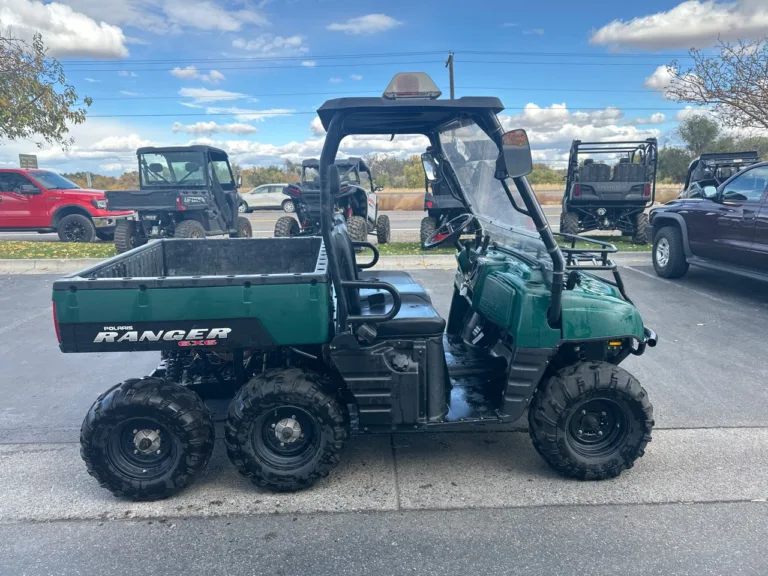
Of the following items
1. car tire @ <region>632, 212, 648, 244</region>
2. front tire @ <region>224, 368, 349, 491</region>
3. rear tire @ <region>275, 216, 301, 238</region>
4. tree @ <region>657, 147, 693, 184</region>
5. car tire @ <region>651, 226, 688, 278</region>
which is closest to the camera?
front tire @ <region>224, 368, 349, 491</region>

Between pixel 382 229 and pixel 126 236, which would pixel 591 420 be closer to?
pixel 382 229

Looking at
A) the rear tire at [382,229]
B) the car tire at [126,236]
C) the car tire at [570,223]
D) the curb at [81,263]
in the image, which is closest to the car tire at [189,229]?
the car tire at [126,236]

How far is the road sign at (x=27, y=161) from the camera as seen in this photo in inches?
694

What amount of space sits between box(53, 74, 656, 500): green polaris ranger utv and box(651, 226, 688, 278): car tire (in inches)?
236

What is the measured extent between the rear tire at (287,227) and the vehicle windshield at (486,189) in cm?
838

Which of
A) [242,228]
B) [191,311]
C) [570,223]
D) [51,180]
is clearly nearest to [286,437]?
[191,311]

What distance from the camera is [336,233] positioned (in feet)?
11.5

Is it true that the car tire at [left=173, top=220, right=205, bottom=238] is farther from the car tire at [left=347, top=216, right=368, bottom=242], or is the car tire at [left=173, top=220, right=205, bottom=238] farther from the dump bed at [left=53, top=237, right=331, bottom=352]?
the dump bed at [left=53, top=237, right=331, bottom=352]

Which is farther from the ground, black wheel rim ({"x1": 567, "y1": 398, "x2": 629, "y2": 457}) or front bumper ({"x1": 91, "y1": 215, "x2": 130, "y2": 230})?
front bumper ({"x1": 91, "y1": 215, "x2": 130, "y2": 230})

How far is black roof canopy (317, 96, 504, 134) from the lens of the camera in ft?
10.4

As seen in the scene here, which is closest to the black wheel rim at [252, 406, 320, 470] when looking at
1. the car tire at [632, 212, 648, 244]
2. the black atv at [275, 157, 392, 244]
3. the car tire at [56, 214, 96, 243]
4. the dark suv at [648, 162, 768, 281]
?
the dark suv at [648, 162, 768, 281]

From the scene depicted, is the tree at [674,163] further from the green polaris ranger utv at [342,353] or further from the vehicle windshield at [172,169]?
the green polaris ranger utv at [342,353]

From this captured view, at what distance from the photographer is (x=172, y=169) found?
→ 12547mm

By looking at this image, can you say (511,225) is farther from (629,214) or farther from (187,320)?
(629,214)
